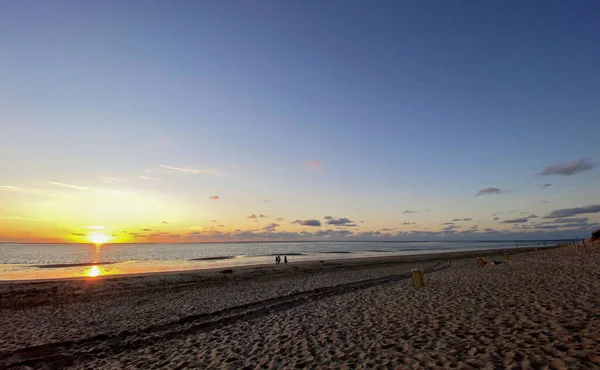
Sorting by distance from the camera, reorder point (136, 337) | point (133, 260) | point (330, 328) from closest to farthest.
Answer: point (330, 328)
point (136, 337)
point (133, 260)

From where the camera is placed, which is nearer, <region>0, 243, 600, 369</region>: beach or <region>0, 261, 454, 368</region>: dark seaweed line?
<region>0, 243, 600, 369</region>: beach

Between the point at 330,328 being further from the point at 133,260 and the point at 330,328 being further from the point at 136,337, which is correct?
the point at 133,260

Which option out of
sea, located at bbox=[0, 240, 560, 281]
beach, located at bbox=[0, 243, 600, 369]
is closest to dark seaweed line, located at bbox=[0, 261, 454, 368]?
beach, located at bbox=[0, 243, 600, 369]

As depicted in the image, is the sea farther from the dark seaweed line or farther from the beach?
the dark seaweed line

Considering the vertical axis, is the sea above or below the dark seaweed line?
below

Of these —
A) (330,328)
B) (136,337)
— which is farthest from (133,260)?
(330,328)

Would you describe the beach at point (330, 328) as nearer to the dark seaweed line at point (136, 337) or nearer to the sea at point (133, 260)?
the dark seaweed line at point (136, 337)

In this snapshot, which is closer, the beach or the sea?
the beach

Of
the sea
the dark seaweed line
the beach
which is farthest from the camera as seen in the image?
the sea

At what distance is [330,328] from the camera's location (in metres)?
9.91

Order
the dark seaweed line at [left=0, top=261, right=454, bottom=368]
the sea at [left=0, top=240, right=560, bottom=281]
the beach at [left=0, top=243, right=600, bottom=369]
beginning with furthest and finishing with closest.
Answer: the sea at [left=0, top=240, right=560, bottom=281]
the dark seaweed line at [left=0, top=261, right=454, bottom=368]
the beach at [left=0, top=243, right=600, bottom=369]

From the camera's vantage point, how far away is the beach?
23.0 feet

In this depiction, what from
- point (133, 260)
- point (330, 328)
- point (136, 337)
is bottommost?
→ point (133, 260)

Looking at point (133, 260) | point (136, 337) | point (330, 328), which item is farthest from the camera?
point (133, 260)
